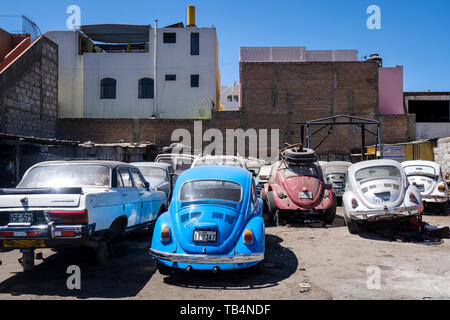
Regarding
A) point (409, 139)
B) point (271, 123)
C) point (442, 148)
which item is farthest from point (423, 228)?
point (409, 139)

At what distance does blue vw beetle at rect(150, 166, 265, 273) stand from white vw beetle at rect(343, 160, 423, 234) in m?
2.99

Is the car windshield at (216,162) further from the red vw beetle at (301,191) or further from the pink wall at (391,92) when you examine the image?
the pink wall at (391,92)

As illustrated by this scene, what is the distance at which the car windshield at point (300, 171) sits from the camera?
9891 millimetres

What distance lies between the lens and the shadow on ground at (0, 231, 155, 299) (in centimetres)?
485

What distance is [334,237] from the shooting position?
8.30m

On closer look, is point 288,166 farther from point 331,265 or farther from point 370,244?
point 331,265

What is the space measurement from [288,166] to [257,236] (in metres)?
5.20

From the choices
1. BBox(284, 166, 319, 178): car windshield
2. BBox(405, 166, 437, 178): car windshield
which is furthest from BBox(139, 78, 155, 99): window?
BBox(405, 166, 437, 178): car windshield

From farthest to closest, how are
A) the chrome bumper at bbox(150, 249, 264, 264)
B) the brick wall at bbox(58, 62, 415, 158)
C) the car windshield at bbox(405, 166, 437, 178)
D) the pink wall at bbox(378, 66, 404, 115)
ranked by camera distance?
the pink wall at bbox(378, 66, 404, 115) → the brick wall at bbox(58, 62, 415, 158) → the car windshield at bbox(405, 166, 437, 178) → the chrome bumper at bbox(150, 249, 264, 264)

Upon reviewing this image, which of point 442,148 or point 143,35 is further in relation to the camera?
point 143,35

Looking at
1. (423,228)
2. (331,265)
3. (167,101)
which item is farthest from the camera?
(167,101)

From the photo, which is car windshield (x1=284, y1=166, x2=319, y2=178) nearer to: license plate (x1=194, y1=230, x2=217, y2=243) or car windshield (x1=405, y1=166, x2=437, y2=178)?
car windshield (x1=405, y1=166, x2=437, y2=178)

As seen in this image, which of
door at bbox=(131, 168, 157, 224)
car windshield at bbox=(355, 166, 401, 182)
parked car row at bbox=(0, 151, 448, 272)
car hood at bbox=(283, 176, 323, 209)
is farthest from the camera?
car hood at bbox=(283, 176, 323, 209)

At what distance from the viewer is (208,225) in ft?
17.2
